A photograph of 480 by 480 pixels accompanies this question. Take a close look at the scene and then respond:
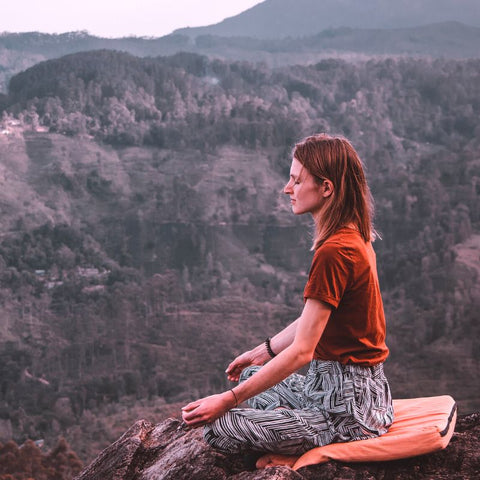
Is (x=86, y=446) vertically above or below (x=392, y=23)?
below

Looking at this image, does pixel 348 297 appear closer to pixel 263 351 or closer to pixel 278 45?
pixel 263 351

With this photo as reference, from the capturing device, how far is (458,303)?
47.7 feet

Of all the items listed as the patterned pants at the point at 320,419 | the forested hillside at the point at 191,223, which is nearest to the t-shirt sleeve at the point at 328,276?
the patterned pants at the point at 320,419

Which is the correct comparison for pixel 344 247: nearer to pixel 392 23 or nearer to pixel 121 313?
pixel 121 313

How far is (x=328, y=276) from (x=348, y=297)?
13 cm

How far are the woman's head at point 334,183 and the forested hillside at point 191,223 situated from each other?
9.30m

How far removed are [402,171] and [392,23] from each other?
616 inches

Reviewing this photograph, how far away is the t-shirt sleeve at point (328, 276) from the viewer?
6.27 feet

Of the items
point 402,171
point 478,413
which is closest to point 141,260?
point 402,171

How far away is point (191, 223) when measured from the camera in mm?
21766

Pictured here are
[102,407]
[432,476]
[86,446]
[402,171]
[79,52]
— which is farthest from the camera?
[79,52]

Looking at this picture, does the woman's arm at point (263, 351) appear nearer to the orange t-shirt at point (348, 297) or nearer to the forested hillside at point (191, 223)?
the orange t-shirt at point (348, 297)

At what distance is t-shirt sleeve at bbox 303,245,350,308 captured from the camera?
1911 millimetres

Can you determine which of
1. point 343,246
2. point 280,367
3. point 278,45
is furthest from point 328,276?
point 278,45
